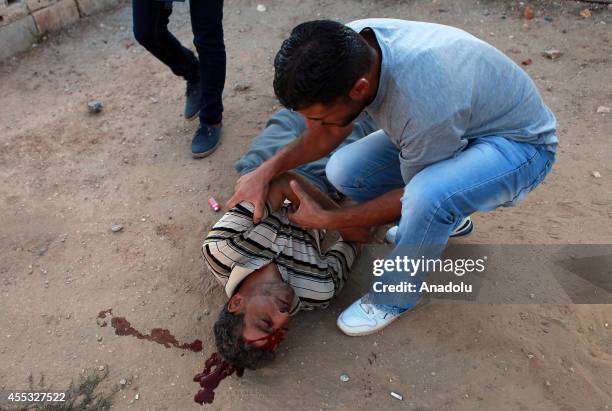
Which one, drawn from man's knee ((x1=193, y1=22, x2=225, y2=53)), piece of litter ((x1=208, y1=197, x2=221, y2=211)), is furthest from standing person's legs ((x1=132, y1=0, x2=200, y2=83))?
piece of litter ((x1=208, y1=197, x2=221, y2=211))

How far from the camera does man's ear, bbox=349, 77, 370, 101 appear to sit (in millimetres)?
1550

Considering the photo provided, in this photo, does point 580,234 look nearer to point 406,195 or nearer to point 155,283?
point 406,195

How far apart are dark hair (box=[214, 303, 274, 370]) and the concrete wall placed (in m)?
3.23

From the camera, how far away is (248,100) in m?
3.56

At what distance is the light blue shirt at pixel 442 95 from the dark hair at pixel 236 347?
915 millimetres

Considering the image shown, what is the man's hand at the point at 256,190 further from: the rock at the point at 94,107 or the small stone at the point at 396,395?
the rock at the point at 94,107

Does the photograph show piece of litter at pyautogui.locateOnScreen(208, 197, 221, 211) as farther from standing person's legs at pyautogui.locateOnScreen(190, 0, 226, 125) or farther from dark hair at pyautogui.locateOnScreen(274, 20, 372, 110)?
dark hair at pyautogui.locateOnScreen(274, 20, 372, 110)

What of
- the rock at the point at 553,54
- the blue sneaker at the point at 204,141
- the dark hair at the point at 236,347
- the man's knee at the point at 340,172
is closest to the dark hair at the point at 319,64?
the man's knee at the point at 340,172

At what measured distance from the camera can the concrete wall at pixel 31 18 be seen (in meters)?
4.03

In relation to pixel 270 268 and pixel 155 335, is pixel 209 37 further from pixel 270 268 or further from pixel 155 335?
pixel 155 335

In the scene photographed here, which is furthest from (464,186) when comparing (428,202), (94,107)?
(94,107)

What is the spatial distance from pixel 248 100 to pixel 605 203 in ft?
7.33

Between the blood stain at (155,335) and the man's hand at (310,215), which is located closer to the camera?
the man's hand at (310,215)

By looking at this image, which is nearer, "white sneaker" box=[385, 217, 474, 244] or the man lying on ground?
the man lying on ground
